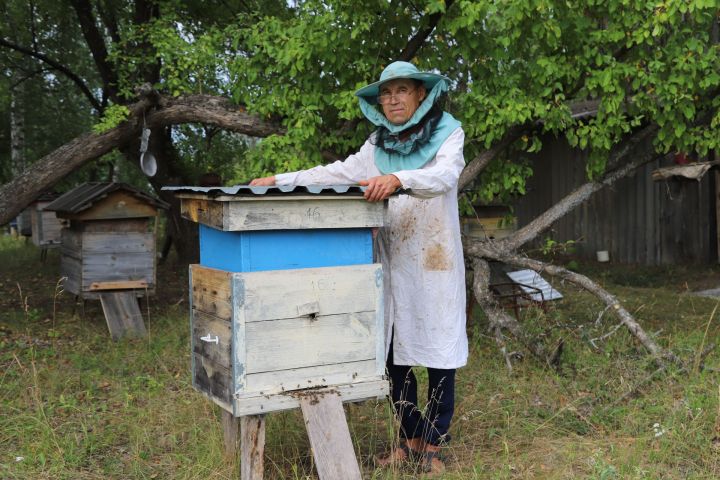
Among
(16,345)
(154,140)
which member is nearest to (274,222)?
(16,345)

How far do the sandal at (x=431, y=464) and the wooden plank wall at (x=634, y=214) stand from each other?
7.70 metres

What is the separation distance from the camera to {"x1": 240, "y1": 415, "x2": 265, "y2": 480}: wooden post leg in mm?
2984

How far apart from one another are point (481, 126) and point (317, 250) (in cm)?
282

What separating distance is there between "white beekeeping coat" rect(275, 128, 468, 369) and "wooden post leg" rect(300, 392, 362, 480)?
51 centimetres

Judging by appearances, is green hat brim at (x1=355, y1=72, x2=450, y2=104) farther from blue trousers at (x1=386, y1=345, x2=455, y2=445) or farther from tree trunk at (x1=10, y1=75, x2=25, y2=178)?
tree trunk at (x1=10, y1=75, x2=25, y2=178)

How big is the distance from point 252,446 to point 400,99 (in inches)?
65.1

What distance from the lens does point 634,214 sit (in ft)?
38.1

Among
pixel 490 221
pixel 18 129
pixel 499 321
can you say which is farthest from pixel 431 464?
pixel 18 129

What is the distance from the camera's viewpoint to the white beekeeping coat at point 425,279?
331cm

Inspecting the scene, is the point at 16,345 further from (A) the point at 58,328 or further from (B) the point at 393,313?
(B) the point at 393,313

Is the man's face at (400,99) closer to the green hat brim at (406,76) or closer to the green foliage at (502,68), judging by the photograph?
the green hat brim at (406,76)

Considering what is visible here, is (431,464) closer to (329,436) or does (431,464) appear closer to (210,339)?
(329,436)

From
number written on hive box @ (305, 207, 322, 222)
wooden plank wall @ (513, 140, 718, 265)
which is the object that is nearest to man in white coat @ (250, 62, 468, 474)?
number written on hive box @ (305, 207, 322, 222)

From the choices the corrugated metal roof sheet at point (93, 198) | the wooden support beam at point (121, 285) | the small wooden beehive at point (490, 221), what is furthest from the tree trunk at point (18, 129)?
the small wooden beehive at point (490, 221)
